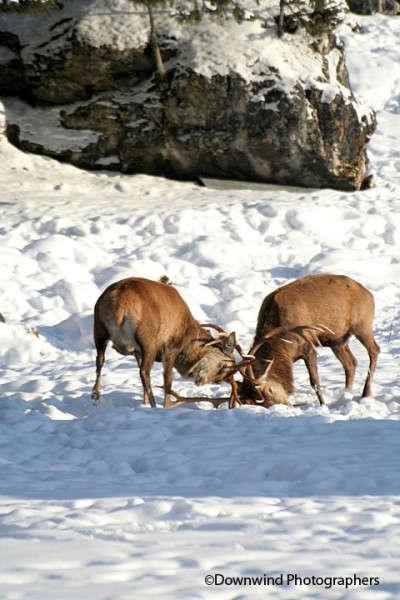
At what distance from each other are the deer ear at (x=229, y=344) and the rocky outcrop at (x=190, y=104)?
1055 centimetres

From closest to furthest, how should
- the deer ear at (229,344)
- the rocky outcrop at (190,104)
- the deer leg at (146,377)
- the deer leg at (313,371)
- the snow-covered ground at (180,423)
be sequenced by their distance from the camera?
the snow-covered ground at (180,423) < the deer leg at (146,377) < the deer ear at (229,344) < the deer leg at (313,371) < the rocky outcrop at (190,104)

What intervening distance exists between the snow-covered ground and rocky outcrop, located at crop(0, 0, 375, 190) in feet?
2.25

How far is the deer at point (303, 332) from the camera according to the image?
9344 millimetres

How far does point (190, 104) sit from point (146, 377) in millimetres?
11762

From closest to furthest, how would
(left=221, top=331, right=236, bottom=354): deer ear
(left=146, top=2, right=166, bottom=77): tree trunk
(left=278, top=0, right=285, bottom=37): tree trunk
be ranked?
(left=221, top=331, right=236, bottom=354): deer ear < (left=146, top=2, right=166, bottom=77): tree trunk < (left=278, top=0, right=285, bottom=37): tree trunk

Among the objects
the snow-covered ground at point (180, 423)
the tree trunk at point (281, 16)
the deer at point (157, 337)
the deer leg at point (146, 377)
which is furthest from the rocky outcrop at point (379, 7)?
the deer leg at point (146, 377)

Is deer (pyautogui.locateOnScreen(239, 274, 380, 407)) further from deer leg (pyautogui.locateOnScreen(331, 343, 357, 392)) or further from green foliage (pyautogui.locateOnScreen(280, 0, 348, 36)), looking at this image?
green foliage (pyautogui.locateOnScreen(280, 0, 348, 36))

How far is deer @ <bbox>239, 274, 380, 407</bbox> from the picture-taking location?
9344mm

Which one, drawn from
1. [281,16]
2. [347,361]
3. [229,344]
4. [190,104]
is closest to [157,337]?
[229,344]

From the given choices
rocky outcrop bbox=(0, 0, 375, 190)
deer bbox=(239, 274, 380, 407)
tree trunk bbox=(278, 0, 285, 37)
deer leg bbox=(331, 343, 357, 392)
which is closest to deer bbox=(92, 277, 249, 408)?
deer bbox=(239, 274, 380, 407)

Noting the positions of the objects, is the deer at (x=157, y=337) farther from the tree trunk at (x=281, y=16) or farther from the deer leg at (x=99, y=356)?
the tree trunk at (x=281, y=16)

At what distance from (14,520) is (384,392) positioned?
5.77 m

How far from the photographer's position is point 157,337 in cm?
949

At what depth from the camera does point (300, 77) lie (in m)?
19.7
